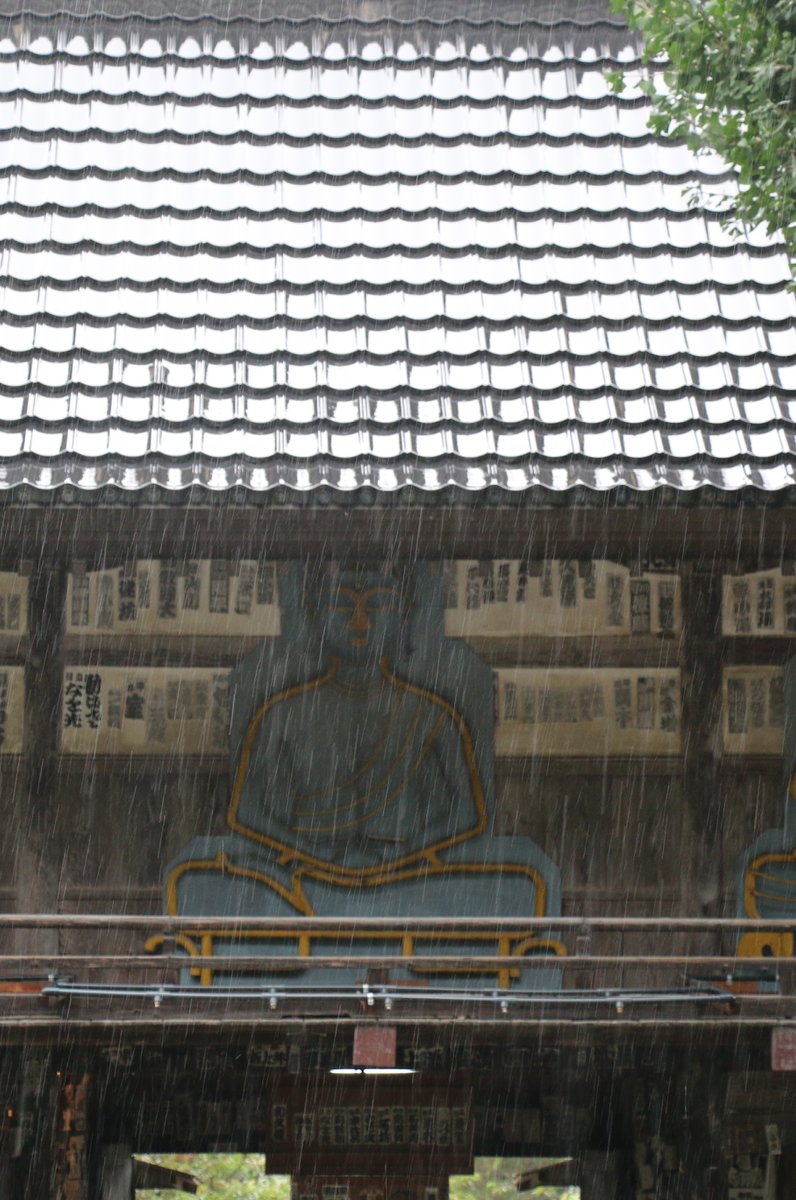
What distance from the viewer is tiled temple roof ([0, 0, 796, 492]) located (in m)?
6.04

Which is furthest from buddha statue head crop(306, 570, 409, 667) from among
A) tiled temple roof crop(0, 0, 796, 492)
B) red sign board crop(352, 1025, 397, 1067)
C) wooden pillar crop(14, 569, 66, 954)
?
red sign board crop(352, 1025, 397, 1067)

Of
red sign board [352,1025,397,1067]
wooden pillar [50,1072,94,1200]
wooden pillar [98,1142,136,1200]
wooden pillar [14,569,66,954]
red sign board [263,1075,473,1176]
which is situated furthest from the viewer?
wooden pillar [98,1142,136,1200]

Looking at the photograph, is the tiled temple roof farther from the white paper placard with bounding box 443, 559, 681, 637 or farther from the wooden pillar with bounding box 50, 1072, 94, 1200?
the wooden pillar with bounding box 50, 1072, 94, 1200

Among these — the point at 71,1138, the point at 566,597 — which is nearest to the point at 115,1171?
the point at 71,1138

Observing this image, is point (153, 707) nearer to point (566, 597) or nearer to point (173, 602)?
point (173, 602)

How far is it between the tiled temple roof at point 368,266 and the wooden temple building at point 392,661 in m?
0.03

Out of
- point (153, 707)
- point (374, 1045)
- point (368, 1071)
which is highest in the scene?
point (153, 707)

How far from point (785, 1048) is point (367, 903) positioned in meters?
1.95

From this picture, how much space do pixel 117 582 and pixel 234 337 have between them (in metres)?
1.29

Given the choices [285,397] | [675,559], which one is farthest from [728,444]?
[285,397]

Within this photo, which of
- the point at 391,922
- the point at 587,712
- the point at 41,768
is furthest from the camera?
the point at 587,712

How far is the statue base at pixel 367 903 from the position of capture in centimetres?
646

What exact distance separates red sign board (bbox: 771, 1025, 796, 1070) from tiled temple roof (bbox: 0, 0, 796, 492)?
234 cm

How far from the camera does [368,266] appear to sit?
23.2ft
